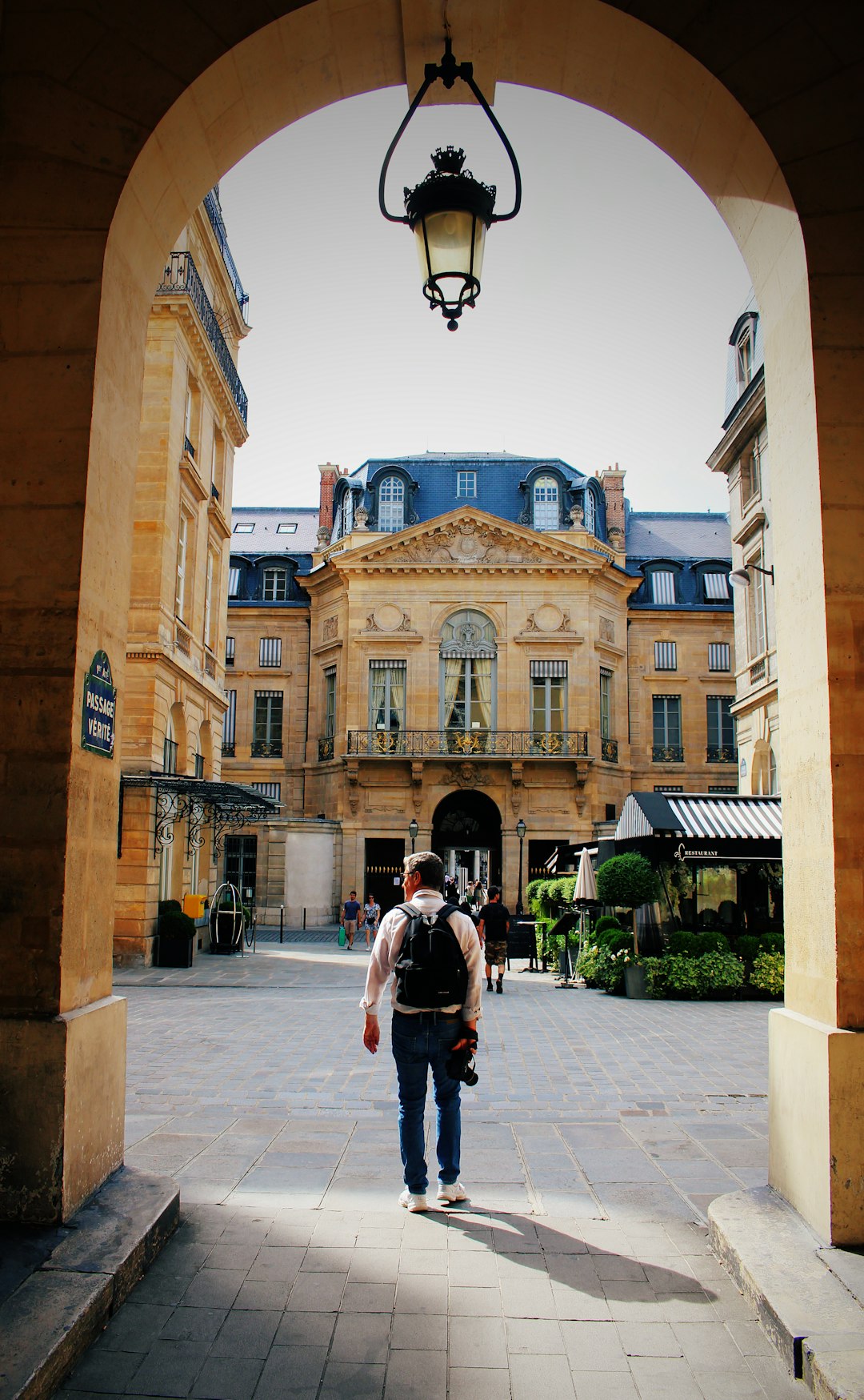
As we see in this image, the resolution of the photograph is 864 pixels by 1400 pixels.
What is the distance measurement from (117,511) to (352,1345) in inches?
127

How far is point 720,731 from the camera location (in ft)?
126

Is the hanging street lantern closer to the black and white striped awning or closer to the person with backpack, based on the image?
the person with backpack

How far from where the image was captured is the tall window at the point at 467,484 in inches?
1517

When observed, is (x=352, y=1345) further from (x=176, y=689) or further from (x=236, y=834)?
(x=236, y=834)

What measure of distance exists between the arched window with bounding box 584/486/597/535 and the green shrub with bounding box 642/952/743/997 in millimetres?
25036

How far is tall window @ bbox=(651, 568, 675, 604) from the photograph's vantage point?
39.7 m

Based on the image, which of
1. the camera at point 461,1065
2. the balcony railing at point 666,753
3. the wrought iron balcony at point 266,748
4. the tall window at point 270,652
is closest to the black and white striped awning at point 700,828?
the camera at point 461,1065

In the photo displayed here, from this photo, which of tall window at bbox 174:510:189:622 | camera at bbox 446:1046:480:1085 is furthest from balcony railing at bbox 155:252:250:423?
camera at bbox 446:1046:480:1085

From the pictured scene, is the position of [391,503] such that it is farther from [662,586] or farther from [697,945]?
[697,945]

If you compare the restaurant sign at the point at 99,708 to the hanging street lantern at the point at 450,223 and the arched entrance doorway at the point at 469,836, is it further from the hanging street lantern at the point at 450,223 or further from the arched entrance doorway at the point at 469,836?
the arched entrance doorway at the point at 469,836

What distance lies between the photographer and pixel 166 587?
1983cm

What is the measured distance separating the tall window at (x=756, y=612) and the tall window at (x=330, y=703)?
16.9 meters

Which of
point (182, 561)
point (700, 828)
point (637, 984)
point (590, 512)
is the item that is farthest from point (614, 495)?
point (637, 984)

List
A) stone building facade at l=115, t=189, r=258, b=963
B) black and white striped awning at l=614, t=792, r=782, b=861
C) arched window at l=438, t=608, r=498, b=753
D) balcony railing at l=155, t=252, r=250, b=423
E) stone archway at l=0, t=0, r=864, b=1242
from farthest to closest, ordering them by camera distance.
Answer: arched window at l=438, t=608, r=498, b=753 → balcony railing at l=155, t=252, r=250, b=423 → stone building facade at l=115, t=189, r=258, b=963 → black and white striped awning at l=614, t=792, r=782, b=861 → stone archway at l=0, t=0, r=864, b=1242
